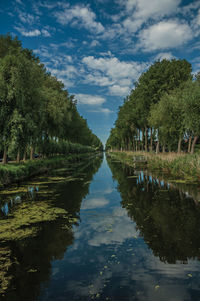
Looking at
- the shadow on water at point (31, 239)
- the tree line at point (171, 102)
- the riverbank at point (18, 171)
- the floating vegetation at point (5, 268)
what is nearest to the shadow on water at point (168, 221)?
the shadow on water at point (31, 239)

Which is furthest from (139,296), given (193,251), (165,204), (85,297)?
(165,204)

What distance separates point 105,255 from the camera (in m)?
5.05

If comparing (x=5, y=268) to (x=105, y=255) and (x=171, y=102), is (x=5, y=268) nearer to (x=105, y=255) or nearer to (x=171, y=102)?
(x=105, y=255)

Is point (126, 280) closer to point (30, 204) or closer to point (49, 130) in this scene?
point (30, 204)

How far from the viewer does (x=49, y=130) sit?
32.4 meters

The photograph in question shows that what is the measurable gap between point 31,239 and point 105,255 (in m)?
2.39

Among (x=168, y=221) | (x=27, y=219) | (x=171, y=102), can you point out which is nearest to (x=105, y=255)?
(x=168, y=221)

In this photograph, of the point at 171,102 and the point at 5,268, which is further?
the point at 171,102

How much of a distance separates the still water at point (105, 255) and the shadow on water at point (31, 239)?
2cm

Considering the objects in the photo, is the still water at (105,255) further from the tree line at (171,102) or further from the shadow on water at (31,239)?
the tree line at (171,102)

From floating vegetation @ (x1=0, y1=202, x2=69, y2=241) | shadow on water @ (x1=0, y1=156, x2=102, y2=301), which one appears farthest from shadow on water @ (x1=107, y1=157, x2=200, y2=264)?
floating vegetation @ (x1=0, y1=202, x2=69, y2=241)

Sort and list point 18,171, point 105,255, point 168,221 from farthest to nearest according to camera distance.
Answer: point 18,171, point 168,221, point 105,255

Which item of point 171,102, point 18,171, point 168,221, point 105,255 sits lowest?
point 105,255

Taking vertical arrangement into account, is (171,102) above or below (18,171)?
above
